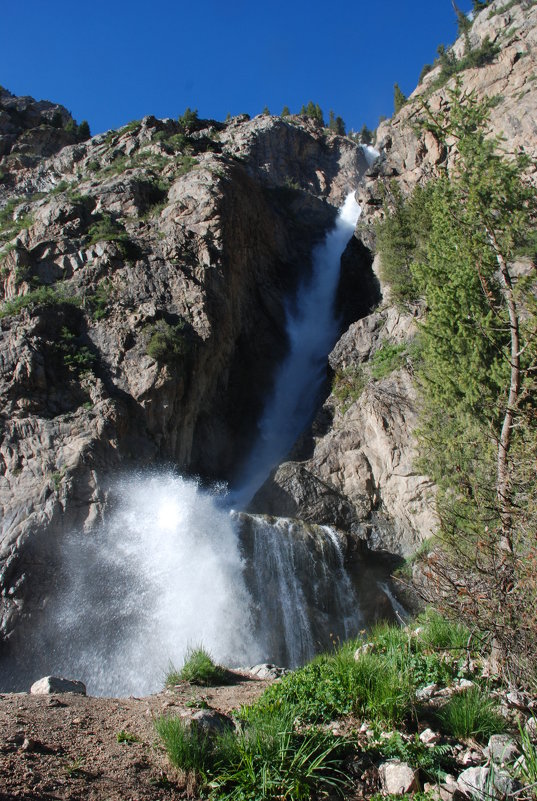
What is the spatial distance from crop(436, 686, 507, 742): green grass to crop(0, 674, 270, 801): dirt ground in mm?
2778

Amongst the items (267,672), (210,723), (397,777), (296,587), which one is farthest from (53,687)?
(296,587)

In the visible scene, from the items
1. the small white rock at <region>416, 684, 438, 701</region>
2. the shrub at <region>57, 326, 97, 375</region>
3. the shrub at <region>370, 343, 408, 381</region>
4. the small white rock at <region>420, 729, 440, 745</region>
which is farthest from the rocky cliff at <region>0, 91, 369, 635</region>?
the small white rock at <region>420, 729, 440, 745</region>

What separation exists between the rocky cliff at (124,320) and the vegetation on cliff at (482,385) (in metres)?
12.0

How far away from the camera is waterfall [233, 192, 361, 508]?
1064 inches

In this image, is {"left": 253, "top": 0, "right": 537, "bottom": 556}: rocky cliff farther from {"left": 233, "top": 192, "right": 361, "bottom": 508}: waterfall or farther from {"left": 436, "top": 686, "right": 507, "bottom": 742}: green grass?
{"left": 436, "top": 686, "right": 507, "bottom": 742}: green grass

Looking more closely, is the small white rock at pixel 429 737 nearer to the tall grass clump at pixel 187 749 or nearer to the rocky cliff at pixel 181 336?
the tall grass clump at pixel 187 749

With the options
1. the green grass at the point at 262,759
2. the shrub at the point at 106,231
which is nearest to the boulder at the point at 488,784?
the green grass at the point at 262,759

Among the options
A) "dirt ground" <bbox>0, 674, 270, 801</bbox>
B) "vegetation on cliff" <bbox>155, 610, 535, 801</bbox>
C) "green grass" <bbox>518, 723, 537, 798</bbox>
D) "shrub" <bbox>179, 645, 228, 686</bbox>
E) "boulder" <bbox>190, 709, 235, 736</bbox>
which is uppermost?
"green grass" <bbox>518, 723, 537, 798</bbox>

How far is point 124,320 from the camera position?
80.2ft

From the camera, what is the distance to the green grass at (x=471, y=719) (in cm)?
536

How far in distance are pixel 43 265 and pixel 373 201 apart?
71.8ft

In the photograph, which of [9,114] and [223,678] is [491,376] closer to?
[223,678]

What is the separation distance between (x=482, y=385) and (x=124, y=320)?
17.1m

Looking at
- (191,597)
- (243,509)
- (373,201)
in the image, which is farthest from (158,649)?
(373,201)
